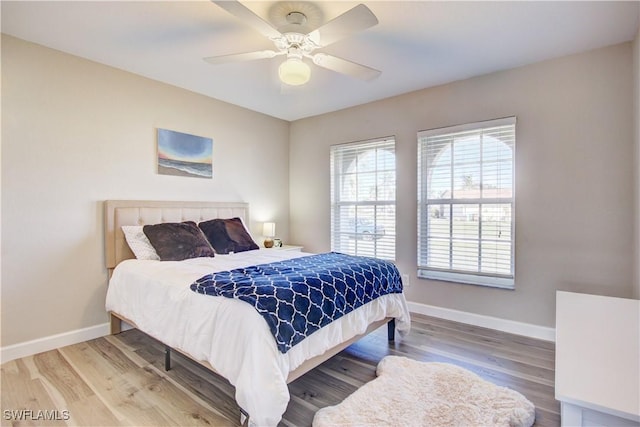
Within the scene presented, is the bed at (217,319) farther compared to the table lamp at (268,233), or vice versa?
the table lamp at (268,233)

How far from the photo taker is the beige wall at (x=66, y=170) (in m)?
2.51

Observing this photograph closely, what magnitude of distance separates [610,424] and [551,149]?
2467mm

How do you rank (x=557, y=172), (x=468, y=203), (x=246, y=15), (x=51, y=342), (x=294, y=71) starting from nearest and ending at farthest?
(x=246, y=15)
(x=294, y=71)
(x=51, y=342)
(x=557, y=172)
(x=468, y=203)

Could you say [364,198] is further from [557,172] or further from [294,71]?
[294,71]

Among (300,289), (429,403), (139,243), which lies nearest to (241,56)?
(300,289)

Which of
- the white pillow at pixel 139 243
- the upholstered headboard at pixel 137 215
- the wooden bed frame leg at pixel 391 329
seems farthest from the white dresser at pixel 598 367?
the upholstered headboard at pixel 137 215

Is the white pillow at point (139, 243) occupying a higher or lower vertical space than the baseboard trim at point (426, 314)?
higher

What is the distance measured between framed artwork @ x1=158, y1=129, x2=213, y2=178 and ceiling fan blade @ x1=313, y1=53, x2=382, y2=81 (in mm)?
1956

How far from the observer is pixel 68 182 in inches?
109

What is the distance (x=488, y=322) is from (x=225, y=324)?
104 inches

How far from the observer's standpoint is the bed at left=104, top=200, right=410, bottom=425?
1613 millimetres

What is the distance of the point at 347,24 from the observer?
1.79m

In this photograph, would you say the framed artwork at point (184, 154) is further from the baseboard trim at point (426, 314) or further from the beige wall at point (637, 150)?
the beige wall at point (637, 150)

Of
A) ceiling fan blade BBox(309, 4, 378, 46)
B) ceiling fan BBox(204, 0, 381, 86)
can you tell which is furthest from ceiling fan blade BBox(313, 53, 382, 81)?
ceiling fan blade BBox(309, 4, 378, 46)
